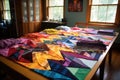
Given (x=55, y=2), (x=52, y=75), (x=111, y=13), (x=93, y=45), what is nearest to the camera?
(x=52, y=75)

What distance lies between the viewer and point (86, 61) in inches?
49.3

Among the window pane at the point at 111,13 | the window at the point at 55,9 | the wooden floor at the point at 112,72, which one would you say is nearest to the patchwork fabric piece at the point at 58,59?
the wooden floor at the point at 112,72

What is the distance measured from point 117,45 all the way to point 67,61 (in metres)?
3.14

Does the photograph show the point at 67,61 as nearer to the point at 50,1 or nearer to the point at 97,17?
the point at 97,17

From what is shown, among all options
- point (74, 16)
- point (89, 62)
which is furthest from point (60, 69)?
point (74, 16)

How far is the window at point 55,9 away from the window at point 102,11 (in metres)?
1.29

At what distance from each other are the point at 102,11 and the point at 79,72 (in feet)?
11.8

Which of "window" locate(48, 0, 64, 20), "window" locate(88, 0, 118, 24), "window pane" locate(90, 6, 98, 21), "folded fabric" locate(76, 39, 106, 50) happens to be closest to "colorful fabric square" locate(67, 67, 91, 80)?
"folded fabric" locate(76, 39, 106, 50)

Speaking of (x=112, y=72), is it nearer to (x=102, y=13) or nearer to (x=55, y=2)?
(x=102, y=13)

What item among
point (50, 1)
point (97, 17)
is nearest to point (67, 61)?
point (97, 17)

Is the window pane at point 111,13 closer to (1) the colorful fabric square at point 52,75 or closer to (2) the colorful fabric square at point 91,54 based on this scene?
(2) the colorful fabric square at point 91,54

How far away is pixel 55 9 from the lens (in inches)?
204

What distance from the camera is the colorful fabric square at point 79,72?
0.96 m

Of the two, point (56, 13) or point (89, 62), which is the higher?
point (56, 13)
